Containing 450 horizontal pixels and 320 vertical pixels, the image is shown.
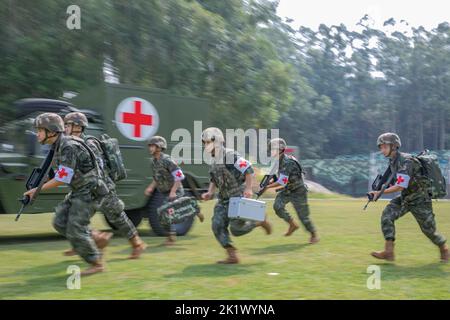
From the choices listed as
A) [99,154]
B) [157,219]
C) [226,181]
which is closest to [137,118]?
[157,219]

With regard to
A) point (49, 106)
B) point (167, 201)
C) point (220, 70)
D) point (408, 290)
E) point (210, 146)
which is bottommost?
point (408, 290)

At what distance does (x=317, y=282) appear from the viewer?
6.68m

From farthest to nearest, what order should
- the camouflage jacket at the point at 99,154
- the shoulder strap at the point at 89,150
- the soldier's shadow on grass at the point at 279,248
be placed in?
the soldier's shadow on grass at the point at 279,248 < the camouflage jacket at the point at 99,154 < the shoulder strap at the point at 89,150

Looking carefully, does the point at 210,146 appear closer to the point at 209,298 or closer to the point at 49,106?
the point at 209,298

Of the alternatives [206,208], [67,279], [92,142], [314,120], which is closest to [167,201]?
[92,142]

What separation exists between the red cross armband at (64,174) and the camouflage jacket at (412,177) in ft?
12.1

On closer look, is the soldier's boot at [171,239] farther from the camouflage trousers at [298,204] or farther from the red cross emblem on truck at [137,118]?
the red cross emblem on truck at [137,118]

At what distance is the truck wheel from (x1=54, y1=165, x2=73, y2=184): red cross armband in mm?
4358

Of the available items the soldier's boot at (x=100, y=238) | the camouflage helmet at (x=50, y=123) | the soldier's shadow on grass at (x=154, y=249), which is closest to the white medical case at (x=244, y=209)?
the soldier's boot at (x=100, y=238)

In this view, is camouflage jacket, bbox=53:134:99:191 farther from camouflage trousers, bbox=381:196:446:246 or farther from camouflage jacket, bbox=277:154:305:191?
camouflage jacket, bbox=277:154:305:191

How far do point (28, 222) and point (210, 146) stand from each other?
746cm

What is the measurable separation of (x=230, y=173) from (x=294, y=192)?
2.77 meters

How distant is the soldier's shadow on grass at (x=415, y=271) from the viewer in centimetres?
717
